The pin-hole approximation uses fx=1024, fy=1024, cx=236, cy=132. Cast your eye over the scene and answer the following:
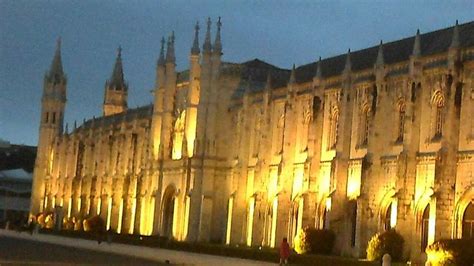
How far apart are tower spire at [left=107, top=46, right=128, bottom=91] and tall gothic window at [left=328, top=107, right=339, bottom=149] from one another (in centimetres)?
6895

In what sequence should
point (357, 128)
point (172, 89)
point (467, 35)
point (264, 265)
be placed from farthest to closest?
point (172, 89)
point (357, 128)
point (467, 35)
point (264, 265)

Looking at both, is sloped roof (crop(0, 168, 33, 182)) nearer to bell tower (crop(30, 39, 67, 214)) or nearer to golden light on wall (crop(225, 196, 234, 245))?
bell tower (crop(30, 39, 67, 214))

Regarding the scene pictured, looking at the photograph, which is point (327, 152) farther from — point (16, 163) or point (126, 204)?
point (16, 163)

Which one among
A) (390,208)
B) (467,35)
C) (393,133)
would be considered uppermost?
(467,35)

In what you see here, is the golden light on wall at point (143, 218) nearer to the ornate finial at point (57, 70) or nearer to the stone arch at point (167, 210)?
the stone arch at point (167, 210)

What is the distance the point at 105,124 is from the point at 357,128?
5063 centimetres

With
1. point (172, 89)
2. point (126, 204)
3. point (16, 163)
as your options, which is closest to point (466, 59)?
point (172, 89)

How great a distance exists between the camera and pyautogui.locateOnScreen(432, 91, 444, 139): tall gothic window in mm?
49281

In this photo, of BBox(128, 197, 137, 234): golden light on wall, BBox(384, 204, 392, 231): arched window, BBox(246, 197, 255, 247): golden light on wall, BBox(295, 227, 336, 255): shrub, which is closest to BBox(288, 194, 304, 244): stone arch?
BBox(246, 197, 255, 247): golden light on wall

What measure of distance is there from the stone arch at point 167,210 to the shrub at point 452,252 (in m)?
38.2

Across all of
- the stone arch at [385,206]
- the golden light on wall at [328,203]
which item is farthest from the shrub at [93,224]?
the stone arch at [385,206]

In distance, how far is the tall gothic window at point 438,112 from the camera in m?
49.3

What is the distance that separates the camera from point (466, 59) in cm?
4762

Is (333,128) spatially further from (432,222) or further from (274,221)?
(432,222)
